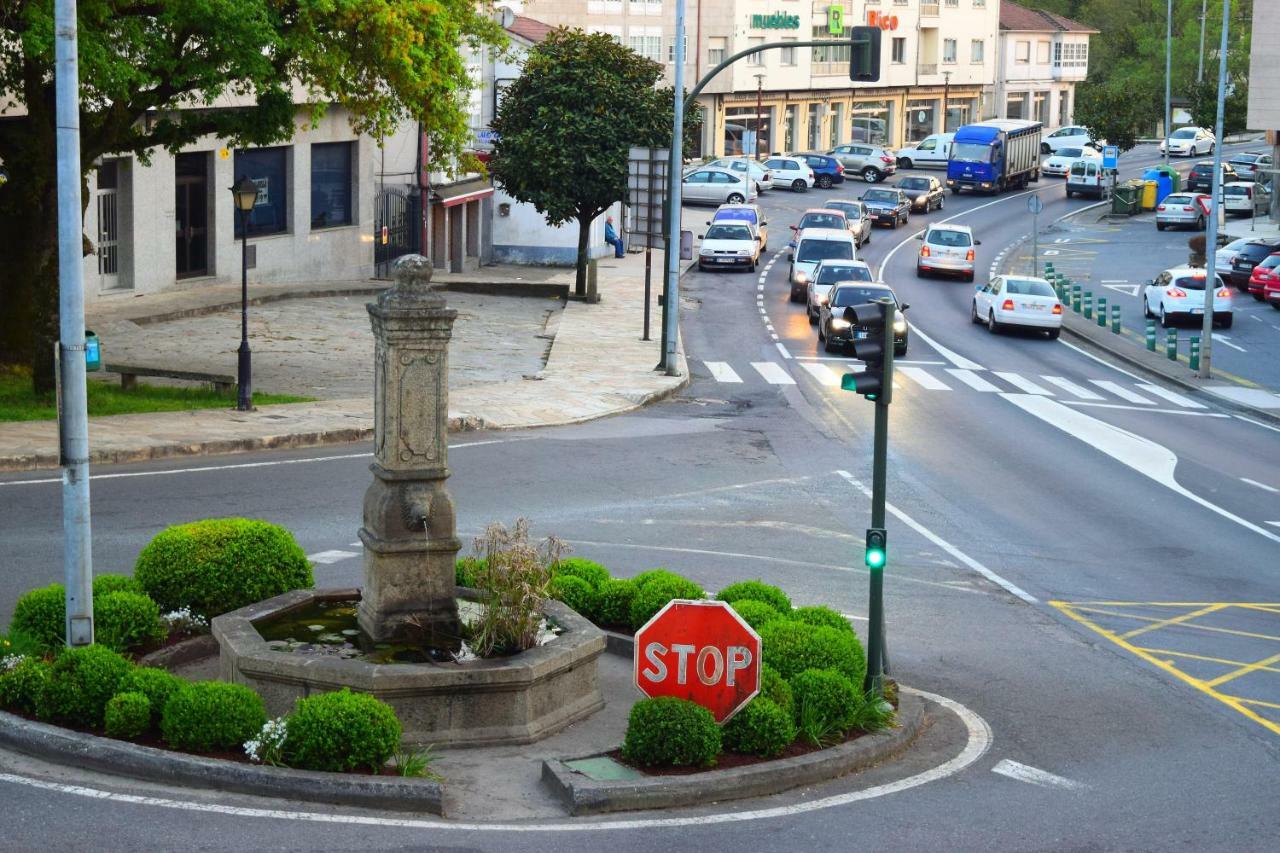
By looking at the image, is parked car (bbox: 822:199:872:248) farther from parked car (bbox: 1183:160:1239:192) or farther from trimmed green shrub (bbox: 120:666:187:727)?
trimmed green shrub (bbox: 120:666:187:727)

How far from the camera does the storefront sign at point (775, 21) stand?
86250 millimetres

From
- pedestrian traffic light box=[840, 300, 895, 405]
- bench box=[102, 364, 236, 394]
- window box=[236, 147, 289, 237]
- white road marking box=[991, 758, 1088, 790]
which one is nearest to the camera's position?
white road marking box=[991, 758, 1088, 790]

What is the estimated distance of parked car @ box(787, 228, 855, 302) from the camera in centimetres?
4638

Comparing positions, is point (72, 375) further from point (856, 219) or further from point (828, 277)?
point (856, 219)

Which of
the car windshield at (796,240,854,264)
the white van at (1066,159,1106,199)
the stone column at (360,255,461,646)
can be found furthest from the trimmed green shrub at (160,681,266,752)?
the white van at (1066,159,1106,199)

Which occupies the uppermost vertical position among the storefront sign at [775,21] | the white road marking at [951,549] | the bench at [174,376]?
the storefront sign at [775,21]

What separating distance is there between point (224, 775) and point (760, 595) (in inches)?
209

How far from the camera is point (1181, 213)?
67.2m

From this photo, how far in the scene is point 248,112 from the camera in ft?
85.7

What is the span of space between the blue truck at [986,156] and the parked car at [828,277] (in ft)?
113

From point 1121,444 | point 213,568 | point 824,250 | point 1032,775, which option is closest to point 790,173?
point 824,250

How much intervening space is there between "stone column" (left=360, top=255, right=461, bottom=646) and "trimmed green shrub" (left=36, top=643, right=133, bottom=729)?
2.03 metres

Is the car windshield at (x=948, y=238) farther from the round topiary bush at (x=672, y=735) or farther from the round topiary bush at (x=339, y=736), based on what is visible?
the round topiary bush at (x=339, y=736)

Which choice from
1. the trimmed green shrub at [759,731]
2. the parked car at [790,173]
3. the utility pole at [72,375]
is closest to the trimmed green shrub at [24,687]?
the utility pole at [72,375]
